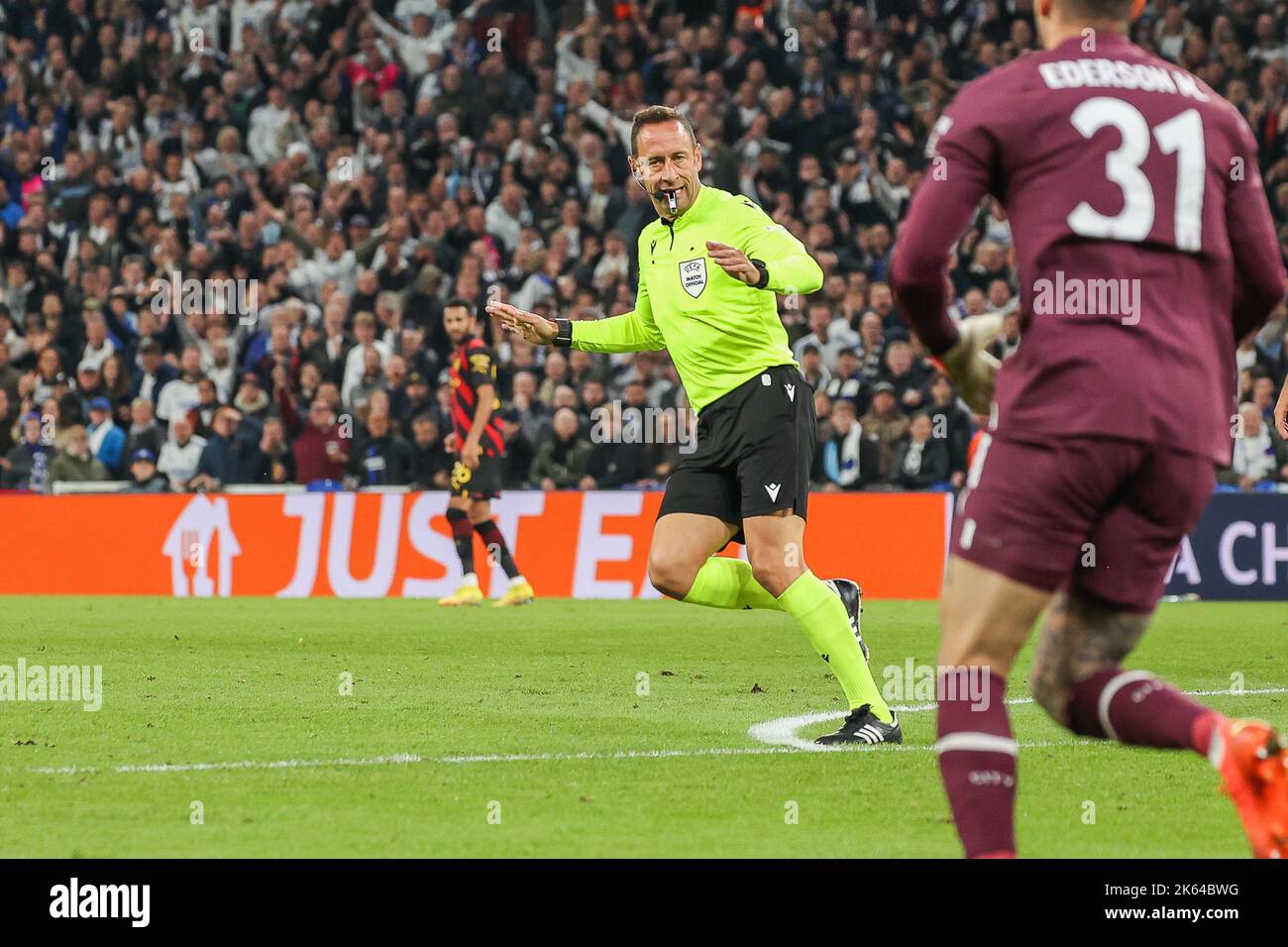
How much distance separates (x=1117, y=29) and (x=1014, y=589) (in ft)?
4.29

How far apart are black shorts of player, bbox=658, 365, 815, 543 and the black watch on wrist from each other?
711mm

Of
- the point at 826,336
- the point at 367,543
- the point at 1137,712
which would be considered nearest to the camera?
the point at 1137,712

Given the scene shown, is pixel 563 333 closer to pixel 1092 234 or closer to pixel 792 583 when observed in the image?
pixel 792 583

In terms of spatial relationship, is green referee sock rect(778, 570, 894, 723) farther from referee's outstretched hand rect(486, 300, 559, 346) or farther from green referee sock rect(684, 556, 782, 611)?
referee's outstretched hand rect(486, 300, 559, 346)

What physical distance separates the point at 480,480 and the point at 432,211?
18.5 ft

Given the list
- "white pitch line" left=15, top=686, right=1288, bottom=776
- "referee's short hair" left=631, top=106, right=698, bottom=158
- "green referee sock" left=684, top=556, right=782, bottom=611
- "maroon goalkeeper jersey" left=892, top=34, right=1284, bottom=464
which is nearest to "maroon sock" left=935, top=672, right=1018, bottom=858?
"maroon goalkeeper jersey" left=892, top=34, right=1284, bottom=464

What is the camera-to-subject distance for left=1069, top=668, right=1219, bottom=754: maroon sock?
4.29m

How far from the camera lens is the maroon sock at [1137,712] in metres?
4.29

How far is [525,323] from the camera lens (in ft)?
26.2

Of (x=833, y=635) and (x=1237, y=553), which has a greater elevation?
(x=833, y=635)

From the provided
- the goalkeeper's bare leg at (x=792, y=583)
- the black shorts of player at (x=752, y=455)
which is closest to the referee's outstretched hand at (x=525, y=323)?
the black shorts of player at (x=752, y=455)

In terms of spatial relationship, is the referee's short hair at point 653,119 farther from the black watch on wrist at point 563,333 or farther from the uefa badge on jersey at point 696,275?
the black watch on wrist at point 563,333

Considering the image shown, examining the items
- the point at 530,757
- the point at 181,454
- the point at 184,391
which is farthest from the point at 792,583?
the point at 184,391
